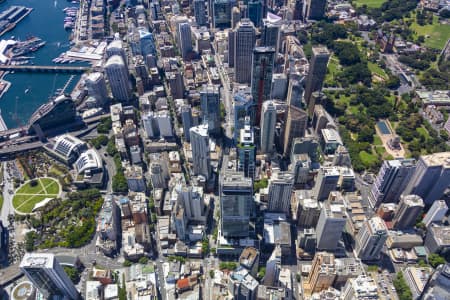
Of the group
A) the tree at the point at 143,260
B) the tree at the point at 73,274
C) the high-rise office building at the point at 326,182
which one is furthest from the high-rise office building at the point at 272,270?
the tree at the point at 73,274

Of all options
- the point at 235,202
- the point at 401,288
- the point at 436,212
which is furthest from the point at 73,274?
the point at 436,212

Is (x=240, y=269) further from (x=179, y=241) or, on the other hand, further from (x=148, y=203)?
(x=148, y=203)

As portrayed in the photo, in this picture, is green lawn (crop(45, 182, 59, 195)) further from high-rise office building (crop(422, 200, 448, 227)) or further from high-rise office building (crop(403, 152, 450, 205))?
high-rise office building (crop(422, 200, 448, 227))

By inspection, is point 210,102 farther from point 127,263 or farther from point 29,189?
point 29,189

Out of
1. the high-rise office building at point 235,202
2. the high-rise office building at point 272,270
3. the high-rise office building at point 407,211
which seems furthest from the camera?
the high-rise office building at point 407,211

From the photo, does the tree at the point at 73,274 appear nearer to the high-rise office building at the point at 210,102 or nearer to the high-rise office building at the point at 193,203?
the high-rise office building at the point at 193,203
